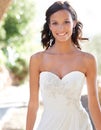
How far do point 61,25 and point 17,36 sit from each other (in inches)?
543

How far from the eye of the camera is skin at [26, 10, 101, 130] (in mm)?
2494

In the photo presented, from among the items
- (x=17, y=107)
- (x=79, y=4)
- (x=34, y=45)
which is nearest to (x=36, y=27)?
(x=34, y=45)

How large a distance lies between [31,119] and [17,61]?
45.0 ft

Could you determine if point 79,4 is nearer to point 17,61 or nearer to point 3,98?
point 17,61

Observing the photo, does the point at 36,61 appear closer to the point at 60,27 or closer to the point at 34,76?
the point at 34,76

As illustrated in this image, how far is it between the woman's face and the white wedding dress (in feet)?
0.65

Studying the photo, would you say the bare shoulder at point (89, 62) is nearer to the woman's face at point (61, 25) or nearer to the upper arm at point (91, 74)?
the upper arm at point (91, 74)

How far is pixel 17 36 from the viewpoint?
1620 centimetres

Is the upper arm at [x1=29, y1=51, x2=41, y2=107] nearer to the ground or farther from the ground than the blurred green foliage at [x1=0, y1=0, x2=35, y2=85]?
Answer: farther from the ground

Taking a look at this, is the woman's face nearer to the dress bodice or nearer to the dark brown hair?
the dark brown hair

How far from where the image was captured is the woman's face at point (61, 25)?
97.6 inches

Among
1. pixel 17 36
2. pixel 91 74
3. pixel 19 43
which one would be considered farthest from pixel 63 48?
pixel 19 43


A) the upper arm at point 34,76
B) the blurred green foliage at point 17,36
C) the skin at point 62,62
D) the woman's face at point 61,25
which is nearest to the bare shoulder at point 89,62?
the skin at point 62,62

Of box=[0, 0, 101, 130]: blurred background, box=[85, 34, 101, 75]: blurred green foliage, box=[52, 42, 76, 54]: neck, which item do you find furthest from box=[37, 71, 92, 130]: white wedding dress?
box=[85, 34, 101, 75]: blurred green foliage
